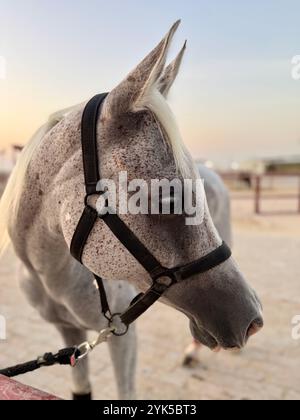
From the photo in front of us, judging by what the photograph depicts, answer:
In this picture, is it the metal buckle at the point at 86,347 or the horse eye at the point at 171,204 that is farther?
the metal buckle at the point at 86,347

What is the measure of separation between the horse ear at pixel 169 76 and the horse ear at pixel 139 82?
22cm

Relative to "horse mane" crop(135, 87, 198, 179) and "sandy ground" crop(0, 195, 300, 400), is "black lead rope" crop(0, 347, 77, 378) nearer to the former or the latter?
"horse mane" crop(135, 87, 198, 179)

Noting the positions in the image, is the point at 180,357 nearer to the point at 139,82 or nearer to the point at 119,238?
the point at 119,238

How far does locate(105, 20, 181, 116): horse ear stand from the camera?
1.02 meters

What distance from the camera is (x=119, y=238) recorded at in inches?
46.2

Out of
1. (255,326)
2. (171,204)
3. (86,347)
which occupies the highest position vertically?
(171,204)

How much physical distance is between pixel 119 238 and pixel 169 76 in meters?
0.65

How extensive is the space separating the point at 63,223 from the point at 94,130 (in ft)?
1.15

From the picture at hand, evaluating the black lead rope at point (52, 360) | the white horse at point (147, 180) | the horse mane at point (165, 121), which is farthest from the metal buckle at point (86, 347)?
the horse mane at point (165, 121)

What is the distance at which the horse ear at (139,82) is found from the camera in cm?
102

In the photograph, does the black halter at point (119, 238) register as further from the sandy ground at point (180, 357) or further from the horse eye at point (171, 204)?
the sandy ground at point (180, 357)

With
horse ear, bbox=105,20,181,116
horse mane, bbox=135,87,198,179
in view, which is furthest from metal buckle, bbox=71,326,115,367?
horse ear, bbox=105,20,181,116

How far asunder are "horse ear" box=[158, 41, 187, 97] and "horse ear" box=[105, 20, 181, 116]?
224 mm

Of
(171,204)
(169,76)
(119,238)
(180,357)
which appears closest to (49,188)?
(119,238)
